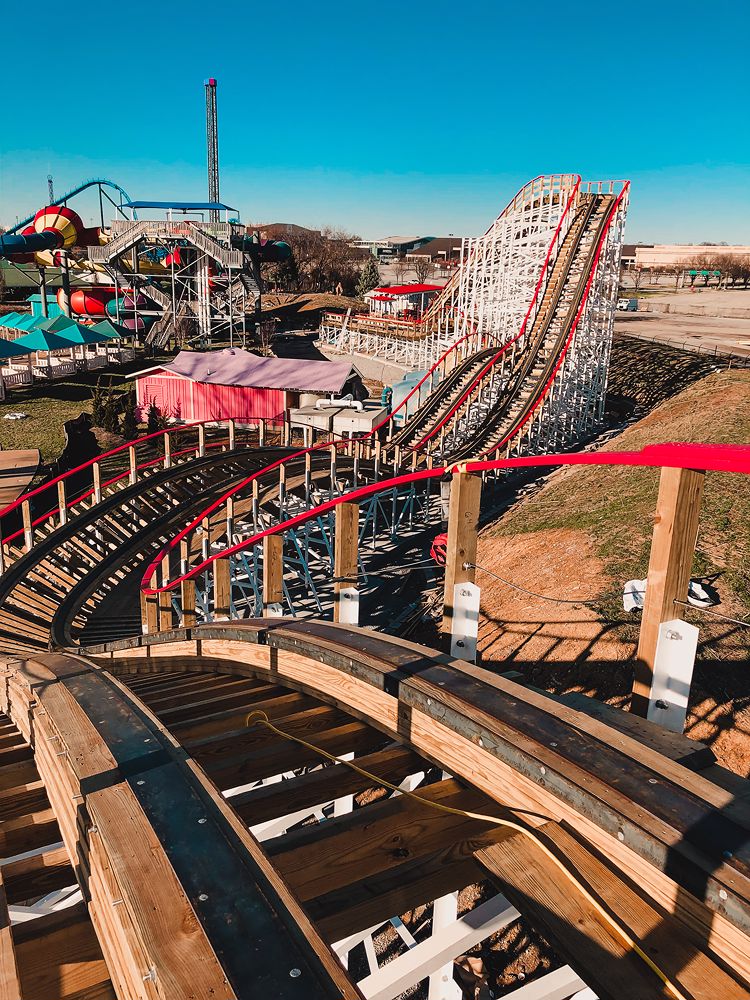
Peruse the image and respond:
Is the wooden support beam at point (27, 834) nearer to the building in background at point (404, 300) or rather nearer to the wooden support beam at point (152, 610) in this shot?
the wooden support beam at point (152, 610)

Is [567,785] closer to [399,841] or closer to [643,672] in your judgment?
[399,841]

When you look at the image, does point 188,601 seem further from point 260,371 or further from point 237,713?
point 260,371

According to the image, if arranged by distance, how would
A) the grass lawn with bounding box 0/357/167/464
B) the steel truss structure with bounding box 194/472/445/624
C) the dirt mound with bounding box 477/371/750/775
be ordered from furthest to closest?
the grass lawn with bounding box 0/357/167/464
the steel truss structure with bounding box 194/472/445/624
the dirt mound with bounding box 477/371/750/775

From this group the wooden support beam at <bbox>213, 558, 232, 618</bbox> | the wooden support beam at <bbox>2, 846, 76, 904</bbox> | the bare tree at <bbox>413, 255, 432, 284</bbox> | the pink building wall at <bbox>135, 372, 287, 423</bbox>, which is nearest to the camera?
the wooden support beam at <bbox>2, 846, 76, 904</bbox>

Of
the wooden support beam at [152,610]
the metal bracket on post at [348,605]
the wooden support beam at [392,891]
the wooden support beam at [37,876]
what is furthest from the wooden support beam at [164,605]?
the wooden support beam at [392,891]

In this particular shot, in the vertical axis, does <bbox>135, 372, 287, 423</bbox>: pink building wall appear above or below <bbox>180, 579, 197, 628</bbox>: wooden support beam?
below

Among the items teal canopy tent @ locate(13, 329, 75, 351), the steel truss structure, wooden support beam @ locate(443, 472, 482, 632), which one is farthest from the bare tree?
wooden support beam @ locate(443, 472, 482, 632)

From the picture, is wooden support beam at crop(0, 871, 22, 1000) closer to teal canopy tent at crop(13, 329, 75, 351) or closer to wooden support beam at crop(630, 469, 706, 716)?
wooden support beam at crop(630, 469, 706, 716)
